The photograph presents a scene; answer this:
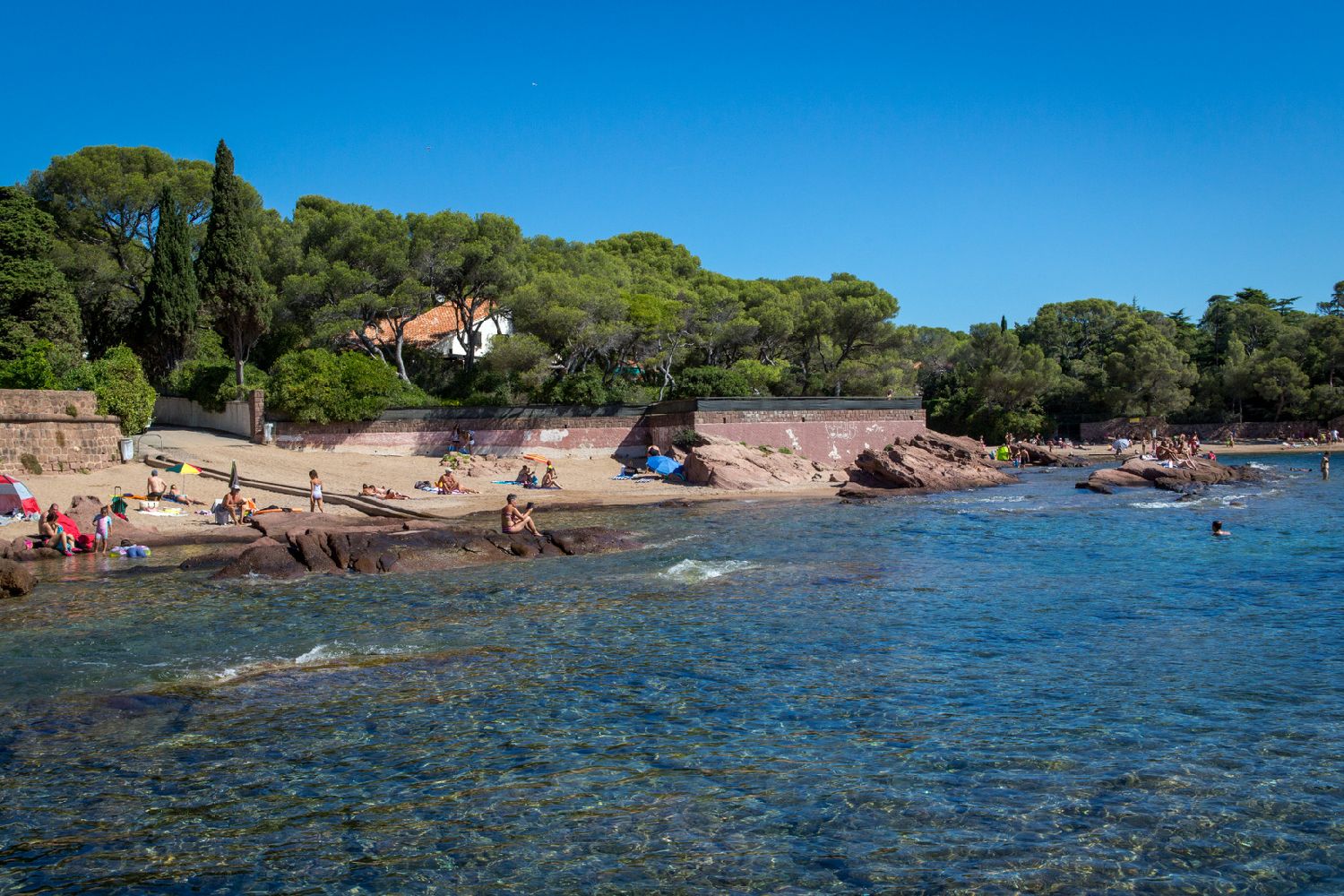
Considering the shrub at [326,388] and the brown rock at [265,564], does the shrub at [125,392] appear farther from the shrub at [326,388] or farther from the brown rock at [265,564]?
the brown rock at [265,564]

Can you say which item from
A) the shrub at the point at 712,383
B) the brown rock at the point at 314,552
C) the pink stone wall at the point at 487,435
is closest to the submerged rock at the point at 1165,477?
the shrub at the point at 712,383

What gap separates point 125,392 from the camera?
30.0 metres

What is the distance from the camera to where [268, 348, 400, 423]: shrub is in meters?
35.6

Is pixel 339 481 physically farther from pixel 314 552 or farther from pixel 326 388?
pixel 314 552

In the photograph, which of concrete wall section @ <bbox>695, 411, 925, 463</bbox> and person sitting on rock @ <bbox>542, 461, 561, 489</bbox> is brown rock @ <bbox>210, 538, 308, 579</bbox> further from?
concrete wall section @ <bbox>695, 411, 925, 463</bbox>

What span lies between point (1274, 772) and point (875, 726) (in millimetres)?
3097

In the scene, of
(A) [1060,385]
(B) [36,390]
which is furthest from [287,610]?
(A) [1060,385]

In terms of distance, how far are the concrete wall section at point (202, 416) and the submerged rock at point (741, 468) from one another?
1676 centimetres

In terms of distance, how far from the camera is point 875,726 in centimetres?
888

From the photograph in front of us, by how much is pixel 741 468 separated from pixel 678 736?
27.8m

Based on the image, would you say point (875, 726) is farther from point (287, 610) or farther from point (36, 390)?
point (36, 390)

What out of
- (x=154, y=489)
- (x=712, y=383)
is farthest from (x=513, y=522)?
(x=712, y=383)

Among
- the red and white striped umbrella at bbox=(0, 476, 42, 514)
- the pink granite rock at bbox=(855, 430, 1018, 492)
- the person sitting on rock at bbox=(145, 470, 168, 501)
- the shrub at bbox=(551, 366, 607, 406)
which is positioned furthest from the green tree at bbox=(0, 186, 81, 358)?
the pink granite rock at bbox=(855, 430, 1018, 492)

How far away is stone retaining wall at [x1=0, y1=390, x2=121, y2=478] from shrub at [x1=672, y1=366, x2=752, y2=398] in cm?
2231
